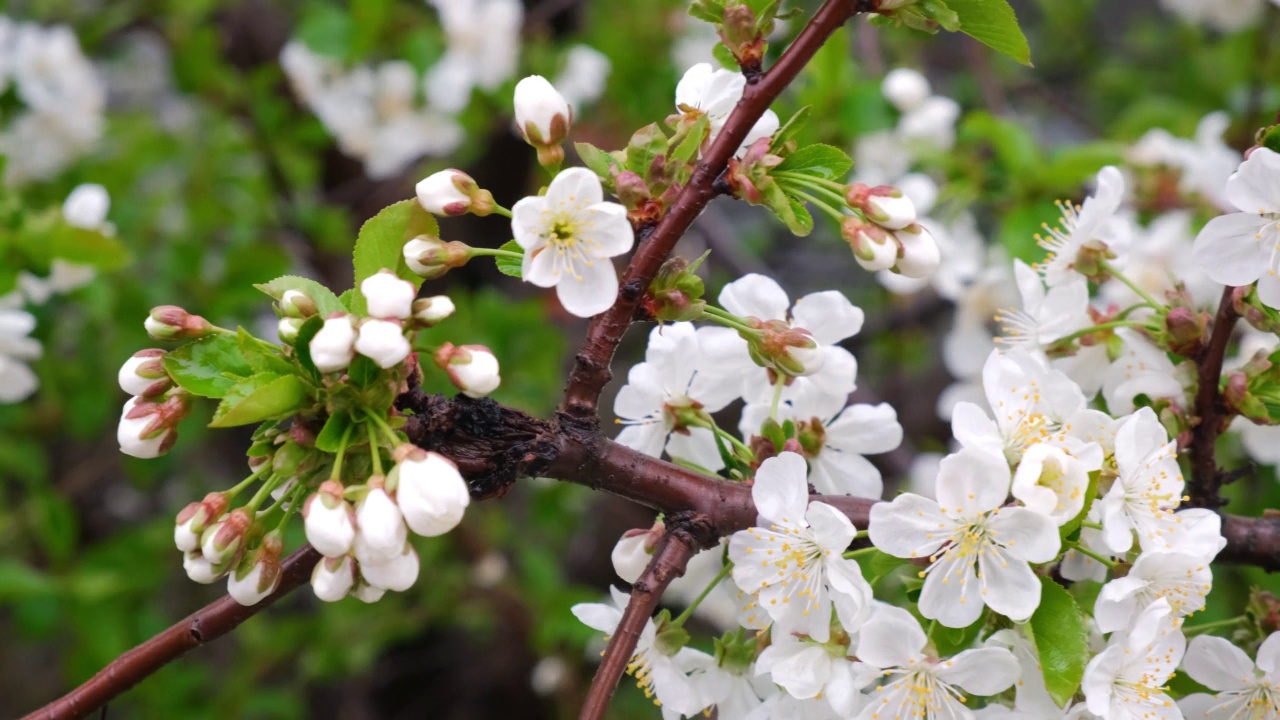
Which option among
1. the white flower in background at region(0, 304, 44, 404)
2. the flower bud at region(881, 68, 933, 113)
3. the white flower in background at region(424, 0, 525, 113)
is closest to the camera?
the white flower in background at region(0, 304, 44, 404)

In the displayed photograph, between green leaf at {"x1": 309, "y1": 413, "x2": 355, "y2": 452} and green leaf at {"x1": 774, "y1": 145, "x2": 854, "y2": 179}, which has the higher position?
green leaf at {"x1": 774, "y1": 145, "x2": 854, "y2": 179}

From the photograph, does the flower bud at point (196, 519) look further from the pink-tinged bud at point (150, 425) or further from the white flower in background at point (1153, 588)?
the white flower in background at point (1153, 588)

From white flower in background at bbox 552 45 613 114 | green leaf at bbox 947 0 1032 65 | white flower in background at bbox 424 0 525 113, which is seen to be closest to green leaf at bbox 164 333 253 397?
green leaf at bbox 947 0 1032 65

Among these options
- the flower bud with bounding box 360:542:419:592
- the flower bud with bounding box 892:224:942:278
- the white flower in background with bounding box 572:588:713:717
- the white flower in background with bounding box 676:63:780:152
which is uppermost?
the white flower in background with bounding box 676:63:780:152

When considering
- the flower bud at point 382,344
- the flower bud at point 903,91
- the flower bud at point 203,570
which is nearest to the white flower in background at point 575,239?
the flower bud at point 382,344

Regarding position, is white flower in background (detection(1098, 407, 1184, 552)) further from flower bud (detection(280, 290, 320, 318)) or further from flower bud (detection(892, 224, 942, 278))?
flower bud (detection(280, 290, 320, 318))

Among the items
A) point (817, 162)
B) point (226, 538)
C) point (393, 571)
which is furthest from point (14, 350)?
point (817, 162)
